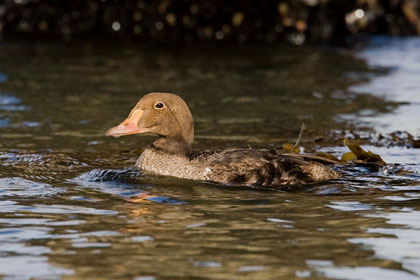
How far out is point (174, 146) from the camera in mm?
9047

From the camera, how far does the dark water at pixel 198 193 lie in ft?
19.9

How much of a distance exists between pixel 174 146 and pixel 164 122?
0.26 metres

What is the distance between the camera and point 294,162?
8.70 meters

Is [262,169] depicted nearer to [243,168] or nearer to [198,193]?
[243,168]

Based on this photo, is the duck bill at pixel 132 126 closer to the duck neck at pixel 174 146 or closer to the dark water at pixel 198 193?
the duck neck at pixel 174 146

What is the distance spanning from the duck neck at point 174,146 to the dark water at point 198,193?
331 mm

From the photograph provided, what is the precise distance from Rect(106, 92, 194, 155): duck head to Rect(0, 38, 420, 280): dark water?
1.40 ft

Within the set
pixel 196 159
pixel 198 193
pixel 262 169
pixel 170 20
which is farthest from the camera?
pixel 170 20

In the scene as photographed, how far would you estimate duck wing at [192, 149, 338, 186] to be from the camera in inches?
337

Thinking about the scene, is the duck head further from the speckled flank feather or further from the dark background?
the dark background

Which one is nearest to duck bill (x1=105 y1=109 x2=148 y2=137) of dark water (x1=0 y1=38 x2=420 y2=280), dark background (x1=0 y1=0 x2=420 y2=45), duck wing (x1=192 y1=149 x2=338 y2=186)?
dark water (x1=0 y1=38 x2=420 y2=280)

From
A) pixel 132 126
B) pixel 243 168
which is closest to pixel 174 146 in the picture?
pixel 132 126

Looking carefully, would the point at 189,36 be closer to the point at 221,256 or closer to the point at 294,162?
the point at 294,162

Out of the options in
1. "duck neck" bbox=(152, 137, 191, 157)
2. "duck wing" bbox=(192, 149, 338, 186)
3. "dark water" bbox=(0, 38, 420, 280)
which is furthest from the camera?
"duck neck" bbox=(152, 137, 191, 157)
